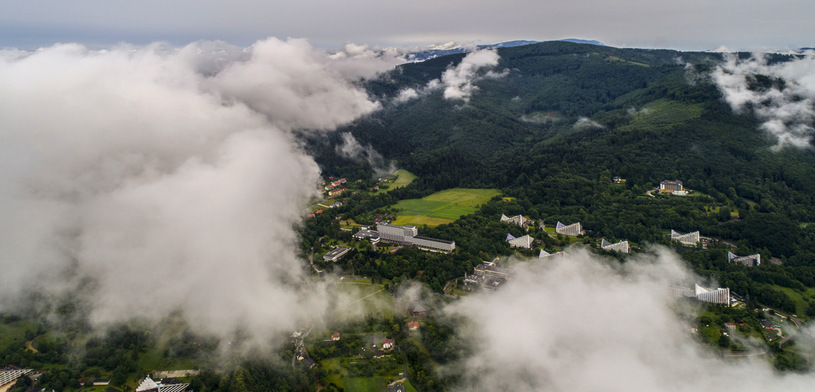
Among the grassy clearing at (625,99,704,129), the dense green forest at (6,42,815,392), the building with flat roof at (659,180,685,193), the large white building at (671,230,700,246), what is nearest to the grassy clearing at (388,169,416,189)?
the dense green forest at (6,42,815,392)

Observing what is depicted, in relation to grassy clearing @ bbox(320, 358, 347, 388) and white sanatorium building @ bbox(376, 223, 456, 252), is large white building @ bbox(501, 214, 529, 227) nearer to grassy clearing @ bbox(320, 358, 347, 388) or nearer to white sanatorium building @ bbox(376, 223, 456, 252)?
white sanatorium building @ bbox(376, 223, 456, 252)

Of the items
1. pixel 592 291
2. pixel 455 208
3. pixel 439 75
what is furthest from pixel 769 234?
pixel 439 75

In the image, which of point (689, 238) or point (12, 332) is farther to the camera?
point (689, 238)

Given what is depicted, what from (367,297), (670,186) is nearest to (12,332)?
(367,297)

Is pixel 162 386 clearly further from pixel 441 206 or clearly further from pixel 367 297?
pixel 441 206

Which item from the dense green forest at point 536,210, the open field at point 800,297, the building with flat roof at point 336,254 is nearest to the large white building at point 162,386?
the dense green forest at point 536,210

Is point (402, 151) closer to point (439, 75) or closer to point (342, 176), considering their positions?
point (342, 176)
